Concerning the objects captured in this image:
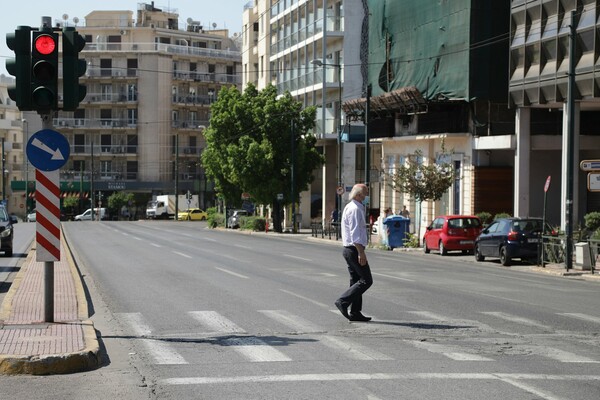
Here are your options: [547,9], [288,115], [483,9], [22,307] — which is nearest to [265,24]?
[288,115]

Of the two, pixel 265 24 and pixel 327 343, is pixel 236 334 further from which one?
pixel 265 24

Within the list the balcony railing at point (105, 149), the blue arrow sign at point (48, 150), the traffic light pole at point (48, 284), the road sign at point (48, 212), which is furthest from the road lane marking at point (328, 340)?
the balcony railing at point (105, 149)

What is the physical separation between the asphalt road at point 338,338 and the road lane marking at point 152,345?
0.02 metres

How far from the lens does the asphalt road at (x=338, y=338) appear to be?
9.26 meters

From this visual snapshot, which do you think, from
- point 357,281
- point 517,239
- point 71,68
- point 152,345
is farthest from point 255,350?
point 517,239

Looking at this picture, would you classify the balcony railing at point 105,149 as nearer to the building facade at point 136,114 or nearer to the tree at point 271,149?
the building facade at point 136,114

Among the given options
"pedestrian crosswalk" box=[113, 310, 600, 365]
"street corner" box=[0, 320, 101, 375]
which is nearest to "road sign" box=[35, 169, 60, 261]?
"pedestrian crosswalk" box=[113, 310, 600, 365]

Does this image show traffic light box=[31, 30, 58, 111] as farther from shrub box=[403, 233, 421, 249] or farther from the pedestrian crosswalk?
shrub box=[403, 233, 421, 249]

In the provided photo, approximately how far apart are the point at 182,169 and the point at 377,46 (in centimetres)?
6197

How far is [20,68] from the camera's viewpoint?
12266mm

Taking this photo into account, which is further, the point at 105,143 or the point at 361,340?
the point at 105,143

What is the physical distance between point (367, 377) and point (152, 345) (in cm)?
338

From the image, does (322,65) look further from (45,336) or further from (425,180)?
(45,336)

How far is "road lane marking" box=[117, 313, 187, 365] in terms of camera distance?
10.8 meters
